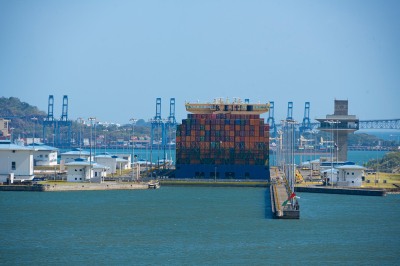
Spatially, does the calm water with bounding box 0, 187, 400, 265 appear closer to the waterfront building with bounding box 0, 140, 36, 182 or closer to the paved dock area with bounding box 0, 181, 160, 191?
the paved dock area with bounding box 0, 181, 160, 191

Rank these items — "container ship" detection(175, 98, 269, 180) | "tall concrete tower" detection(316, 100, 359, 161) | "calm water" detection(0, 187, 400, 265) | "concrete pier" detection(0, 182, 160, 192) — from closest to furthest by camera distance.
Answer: "calm water" detection(0, 187, 400, 265) < "concrete pier" detection(0, 182, 160, 192) < "container ship" detection(175, 98, 269, 180) < "tall concrete tower" detection(316, 100, 359, 161)

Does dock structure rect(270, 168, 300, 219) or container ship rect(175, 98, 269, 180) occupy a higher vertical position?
container ship rect(175, 98, 269, 180)

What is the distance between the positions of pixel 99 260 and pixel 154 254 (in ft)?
9.49

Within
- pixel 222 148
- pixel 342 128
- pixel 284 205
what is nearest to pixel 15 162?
pixel 222 148

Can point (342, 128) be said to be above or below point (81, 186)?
above

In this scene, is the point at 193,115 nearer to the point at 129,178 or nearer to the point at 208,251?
the point at 129,178

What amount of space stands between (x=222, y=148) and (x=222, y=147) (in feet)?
0.35

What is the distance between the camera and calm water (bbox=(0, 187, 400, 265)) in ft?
158

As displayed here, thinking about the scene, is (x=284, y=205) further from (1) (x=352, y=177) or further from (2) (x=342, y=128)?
(2) (x=342, y=128)

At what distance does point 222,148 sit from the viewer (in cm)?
9538

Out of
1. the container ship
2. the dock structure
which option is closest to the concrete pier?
the container ship

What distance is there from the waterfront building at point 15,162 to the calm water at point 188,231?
700 centimetres

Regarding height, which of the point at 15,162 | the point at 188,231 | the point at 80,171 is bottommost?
the point at 188,231

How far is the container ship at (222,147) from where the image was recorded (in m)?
95.0
